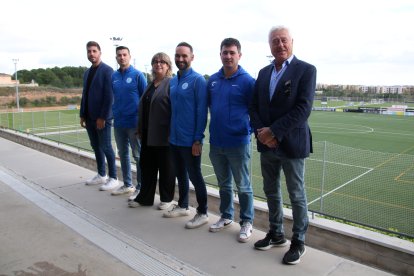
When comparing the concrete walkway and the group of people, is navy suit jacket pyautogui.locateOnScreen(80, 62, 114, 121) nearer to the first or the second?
the group of people

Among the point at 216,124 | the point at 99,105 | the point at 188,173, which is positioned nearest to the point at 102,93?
the point at 99,105

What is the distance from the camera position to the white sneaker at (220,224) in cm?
348

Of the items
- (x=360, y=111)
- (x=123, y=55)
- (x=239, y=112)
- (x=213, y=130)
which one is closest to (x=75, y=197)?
(x=123, y=55)

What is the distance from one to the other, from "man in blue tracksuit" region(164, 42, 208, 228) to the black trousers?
0.33 m

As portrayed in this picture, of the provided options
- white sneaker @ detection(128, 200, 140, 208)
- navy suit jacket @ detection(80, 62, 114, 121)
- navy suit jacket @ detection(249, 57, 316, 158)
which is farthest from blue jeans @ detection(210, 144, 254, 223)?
navy suit jacket @ detection(80, 62, 114, 121)

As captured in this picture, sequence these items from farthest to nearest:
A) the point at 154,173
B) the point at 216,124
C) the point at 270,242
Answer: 1. the point at 154,173
2. the point at 216,124
3. the point at 270,242

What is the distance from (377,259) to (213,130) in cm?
240

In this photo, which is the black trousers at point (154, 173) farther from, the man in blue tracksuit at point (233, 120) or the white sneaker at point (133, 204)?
the man in blue tracksuit at point (233, 120)

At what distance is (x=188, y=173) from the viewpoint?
12.0 ft

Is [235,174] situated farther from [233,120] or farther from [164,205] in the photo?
[164,205]

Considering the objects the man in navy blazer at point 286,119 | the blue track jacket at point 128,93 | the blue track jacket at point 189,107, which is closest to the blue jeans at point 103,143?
the blue track jacket at point 128,93

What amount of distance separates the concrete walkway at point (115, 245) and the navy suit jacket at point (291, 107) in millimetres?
935

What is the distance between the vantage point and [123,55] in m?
4.31

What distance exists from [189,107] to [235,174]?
0.79 meters
